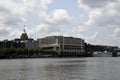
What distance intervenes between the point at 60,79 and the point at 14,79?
681cm

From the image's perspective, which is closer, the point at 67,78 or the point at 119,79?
the point at 119,79

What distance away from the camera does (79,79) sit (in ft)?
157

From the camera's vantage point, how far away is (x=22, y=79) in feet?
159

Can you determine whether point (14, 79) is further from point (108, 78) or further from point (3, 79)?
point (108, 78)

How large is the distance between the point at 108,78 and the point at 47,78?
906 centimetres

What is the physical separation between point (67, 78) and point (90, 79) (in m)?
3.80

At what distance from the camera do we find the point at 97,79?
153 feet

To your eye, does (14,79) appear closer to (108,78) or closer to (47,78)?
(47,78)

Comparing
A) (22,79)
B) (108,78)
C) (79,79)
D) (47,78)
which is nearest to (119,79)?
(108,78)

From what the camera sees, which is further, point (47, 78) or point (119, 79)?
point (47, 78)

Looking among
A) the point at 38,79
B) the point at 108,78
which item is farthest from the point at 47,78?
the point at 108,78

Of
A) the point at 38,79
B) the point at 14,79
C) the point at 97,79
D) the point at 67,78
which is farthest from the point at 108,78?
the point at 14,79

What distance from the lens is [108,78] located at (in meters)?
47.7

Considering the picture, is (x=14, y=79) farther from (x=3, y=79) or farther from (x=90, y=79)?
(x=90, y=79)
